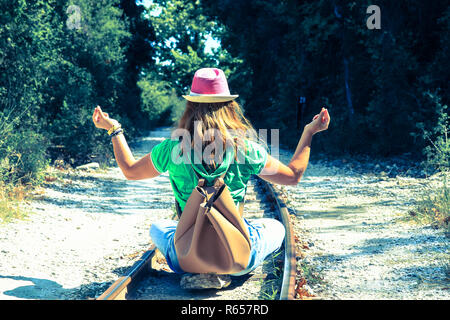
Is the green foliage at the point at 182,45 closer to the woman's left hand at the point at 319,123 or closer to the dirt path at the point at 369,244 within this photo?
the dirt path at the point at 369,244

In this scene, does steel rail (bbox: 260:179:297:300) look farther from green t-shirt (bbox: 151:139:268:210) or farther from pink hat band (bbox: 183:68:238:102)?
pink hat band (bbox: 183:68:238:102)

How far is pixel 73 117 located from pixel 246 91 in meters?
16.4

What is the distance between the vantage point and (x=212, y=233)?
3393 millimetres

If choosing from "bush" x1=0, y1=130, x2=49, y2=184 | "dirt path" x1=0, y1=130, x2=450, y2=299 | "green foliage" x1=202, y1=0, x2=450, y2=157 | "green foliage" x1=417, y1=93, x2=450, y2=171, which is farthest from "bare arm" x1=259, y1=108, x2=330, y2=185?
"green foliage" x1=202, y1=0, x2=450, y2=157

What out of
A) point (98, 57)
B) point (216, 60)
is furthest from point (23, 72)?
point (216, 60)

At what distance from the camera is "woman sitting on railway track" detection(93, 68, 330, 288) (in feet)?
10.9

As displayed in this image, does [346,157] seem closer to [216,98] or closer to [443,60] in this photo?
[443,60]

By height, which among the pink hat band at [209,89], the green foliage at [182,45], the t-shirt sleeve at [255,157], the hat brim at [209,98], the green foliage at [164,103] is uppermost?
the green foliage at [182,45]

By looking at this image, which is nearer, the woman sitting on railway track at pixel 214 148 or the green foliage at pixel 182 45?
the woman sitting on railway track at pixel 214 148

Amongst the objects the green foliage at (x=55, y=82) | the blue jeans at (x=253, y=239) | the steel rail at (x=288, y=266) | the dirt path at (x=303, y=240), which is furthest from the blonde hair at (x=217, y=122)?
the green foliage at (x=55, y=82)

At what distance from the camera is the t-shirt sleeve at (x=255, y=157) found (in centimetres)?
345

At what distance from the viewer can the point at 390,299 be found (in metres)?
3.76

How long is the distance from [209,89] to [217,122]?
0.24 meters

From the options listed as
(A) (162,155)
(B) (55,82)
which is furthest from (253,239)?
(B) (55,82)
